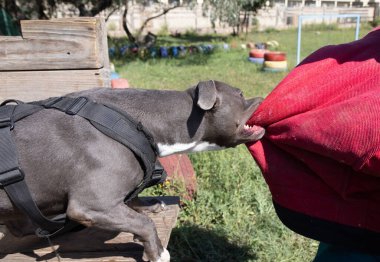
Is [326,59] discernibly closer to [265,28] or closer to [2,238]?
[2,238]

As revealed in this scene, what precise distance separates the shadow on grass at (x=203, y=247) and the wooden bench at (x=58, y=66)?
27.8 inches

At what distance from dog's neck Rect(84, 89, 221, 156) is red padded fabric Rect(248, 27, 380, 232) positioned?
599mm

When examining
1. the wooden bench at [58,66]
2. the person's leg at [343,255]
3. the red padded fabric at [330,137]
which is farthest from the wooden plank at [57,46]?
the person's leg at [343,255]

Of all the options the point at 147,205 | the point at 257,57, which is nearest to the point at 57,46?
the point at 147,205

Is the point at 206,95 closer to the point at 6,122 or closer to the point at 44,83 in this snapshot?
the point at 6,122

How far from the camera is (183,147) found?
9.04 feet

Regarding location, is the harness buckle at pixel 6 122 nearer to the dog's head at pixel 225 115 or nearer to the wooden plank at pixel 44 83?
the wooden plank at pixel 44 83

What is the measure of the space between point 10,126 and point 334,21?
32.8m

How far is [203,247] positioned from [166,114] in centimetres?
146

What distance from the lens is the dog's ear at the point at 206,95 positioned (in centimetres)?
256

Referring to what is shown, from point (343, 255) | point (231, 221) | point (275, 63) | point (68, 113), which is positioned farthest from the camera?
point (275, 63)

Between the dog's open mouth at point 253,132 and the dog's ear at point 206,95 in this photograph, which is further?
the dog's ear at point 206,95

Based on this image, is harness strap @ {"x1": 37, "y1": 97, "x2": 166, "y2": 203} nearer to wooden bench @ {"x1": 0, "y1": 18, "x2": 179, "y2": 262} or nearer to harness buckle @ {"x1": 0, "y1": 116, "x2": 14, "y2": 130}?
harness buckle @ {"x1": 0, "y1": 116, "x2": 14, "y2": 130}

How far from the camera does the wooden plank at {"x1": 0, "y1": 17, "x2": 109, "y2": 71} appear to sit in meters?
3.03
